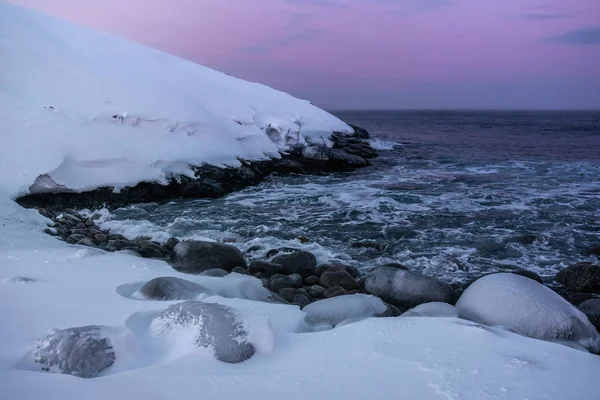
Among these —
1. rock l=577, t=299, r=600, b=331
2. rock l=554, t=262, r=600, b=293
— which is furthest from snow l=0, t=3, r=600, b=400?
rock l=554, t=262, r=600, b=293

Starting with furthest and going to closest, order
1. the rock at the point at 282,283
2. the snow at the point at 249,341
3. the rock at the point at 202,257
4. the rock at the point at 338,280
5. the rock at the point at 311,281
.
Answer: the rock at the point at 202,257
the rock at the point at 311,281
the rock at the point at 338,280
the rock at the point at 282,283
the snow at the point at 249,341

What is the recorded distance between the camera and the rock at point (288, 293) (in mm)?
5063

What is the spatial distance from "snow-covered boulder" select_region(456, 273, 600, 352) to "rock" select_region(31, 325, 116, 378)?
330 centimetres

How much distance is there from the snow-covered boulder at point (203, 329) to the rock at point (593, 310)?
3.98m

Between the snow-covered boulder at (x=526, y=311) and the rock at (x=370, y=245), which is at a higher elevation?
the snow-covered boulder at (x=526, y=311)

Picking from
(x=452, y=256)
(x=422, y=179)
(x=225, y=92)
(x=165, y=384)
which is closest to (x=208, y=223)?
(x=452, y=256)

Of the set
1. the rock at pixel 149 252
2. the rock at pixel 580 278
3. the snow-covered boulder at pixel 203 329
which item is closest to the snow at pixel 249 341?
the snow-covered boulder at pixel 203 329

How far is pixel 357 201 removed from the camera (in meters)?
12.3

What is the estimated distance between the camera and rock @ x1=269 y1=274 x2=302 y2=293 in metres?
5.53

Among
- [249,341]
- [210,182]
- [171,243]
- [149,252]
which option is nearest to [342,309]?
[249,341]

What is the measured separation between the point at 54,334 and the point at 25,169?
28.7 feet

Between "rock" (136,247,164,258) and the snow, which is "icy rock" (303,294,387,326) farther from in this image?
"rock" (136,247,164,258)

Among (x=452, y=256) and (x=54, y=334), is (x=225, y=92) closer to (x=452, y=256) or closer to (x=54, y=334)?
(x=452, y=256)

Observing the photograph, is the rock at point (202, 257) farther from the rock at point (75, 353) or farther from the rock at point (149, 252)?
the rock at point (75, 353)
